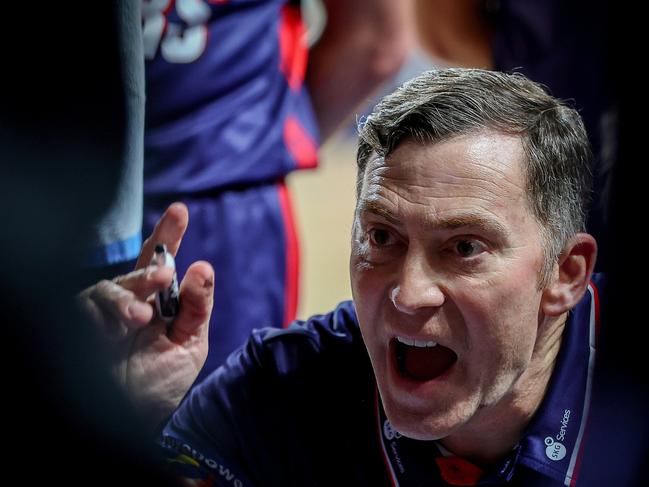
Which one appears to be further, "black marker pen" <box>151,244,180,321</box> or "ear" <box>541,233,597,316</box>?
"ear" <box>541,233,597,316</box>

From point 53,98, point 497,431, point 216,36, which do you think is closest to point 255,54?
point 216,36

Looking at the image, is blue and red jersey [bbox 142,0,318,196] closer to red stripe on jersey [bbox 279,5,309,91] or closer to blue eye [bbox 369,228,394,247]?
red stripe on jersey [bbox 279,5,309,91]

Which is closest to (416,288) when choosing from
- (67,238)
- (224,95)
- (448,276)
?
(448,276)

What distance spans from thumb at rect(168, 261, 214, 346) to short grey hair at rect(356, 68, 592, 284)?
7.1 inches

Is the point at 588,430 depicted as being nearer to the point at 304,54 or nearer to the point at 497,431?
the point at 497,431

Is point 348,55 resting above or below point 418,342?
above

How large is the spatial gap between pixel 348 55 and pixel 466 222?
0.67 meters

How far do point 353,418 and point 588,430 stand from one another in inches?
9.7

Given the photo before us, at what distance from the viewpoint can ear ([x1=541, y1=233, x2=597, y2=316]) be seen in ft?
2.72

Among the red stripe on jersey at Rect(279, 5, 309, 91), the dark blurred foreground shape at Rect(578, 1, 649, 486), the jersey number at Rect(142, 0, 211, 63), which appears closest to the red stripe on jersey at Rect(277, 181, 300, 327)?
the red stripe on jersey at Rect(279, 5, 309, 91)

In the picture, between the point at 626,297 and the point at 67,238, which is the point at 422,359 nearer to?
the point at 626,297

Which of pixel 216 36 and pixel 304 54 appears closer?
pixel 216 36

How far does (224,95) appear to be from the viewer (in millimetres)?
1060

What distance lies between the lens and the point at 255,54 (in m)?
1.11
